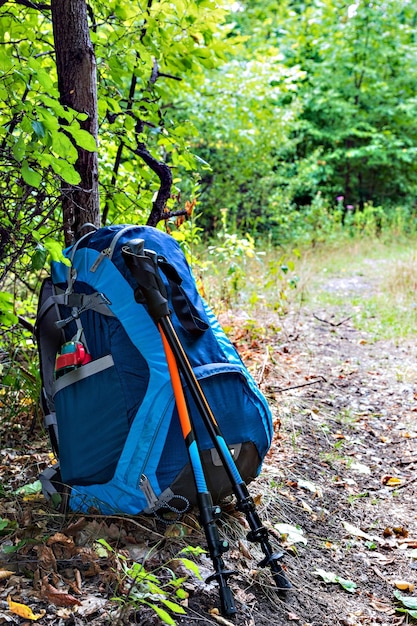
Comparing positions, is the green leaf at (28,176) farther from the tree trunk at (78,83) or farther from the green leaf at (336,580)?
the green leaf at (336,580)

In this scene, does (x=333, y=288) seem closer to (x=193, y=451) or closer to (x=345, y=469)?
(x=345, y=469)

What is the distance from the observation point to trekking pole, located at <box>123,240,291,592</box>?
198 centimetres

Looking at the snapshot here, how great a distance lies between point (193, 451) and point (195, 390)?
0.18 meters

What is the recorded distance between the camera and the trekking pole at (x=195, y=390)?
1.98 m

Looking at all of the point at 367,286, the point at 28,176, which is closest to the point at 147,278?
the point at 28,176

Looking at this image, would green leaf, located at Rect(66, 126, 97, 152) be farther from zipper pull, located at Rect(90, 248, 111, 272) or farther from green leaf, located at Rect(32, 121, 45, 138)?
zipper pull, located at Rect(90, 248, 111, 272)

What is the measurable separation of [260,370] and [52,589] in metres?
2.23

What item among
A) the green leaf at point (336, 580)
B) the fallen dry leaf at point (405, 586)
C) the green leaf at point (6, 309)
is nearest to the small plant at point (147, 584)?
the green leaf at point (336, 580)

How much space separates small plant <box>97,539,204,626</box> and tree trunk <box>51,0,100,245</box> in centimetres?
135

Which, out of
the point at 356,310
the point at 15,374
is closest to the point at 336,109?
the point at 356,310

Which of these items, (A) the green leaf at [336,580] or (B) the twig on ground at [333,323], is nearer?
(A) the green leaf at [336,580]

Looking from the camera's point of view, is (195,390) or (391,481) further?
(391,481)

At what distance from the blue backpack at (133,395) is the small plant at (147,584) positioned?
0.66ft

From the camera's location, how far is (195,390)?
197 centimetres
